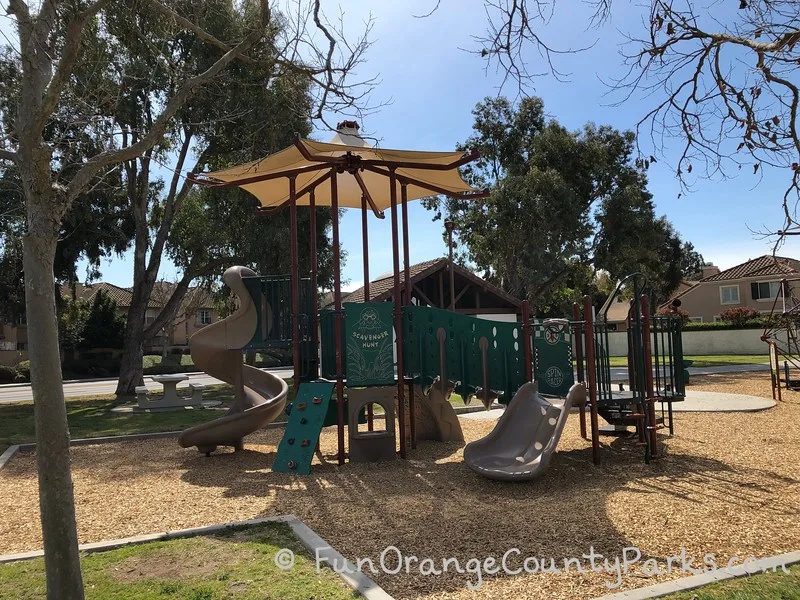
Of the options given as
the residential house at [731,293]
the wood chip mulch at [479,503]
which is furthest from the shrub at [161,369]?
the residential house at [731,293]

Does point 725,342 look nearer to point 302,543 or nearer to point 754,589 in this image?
point 754,589

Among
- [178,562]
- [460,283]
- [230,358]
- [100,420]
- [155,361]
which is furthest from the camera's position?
[155,361]

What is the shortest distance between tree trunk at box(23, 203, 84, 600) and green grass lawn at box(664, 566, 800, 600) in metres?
3.30

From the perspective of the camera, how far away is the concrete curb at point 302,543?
154 inches

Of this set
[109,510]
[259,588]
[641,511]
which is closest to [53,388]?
[259,588]

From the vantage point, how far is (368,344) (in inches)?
348

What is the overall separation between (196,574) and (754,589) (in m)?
3.46

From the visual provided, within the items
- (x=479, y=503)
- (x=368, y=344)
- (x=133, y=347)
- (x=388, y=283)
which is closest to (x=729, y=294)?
(x=388, y=283)

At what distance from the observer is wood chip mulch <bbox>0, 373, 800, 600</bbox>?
4.67 m

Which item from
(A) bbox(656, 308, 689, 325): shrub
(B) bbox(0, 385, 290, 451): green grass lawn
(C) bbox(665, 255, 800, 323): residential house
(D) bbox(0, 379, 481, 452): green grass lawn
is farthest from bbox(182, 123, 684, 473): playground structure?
(C) bbox(665, 255, 800, 323): residential house

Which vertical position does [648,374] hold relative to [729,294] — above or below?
below

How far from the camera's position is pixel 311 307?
927 centimetres

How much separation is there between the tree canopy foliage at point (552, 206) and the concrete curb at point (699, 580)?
2034 centimetres

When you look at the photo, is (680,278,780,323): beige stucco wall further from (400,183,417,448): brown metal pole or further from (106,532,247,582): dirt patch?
(106,532,247,582): dirt patch
